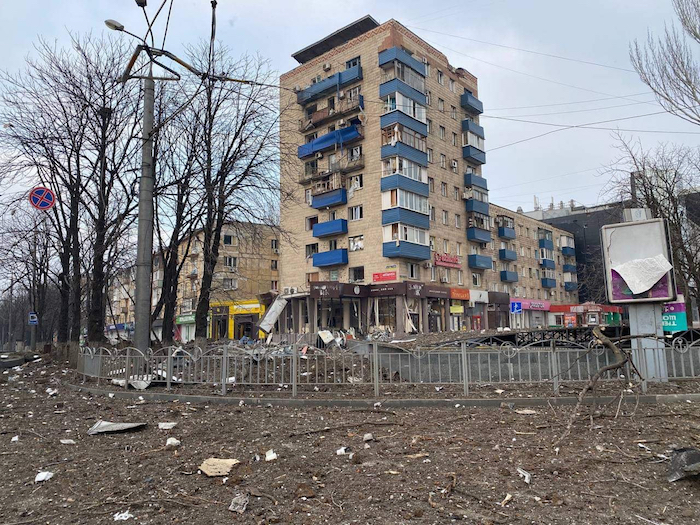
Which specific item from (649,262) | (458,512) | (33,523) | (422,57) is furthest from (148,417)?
(422,57)

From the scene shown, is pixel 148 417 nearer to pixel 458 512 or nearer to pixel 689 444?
pixel 458 512

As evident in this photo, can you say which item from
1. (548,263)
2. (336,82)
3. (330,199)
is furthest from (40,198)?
(548,263)

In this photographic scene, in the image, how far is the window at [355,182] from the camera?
39562 millimetres

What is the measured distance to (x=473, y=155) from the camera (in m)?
46.5

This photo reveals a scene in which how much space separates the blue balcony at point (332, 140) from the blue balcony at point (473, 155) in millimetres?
12246

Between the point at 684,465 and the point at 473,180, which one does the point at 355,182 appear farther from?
the point at 684,465

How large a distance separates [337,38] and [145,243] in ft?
128

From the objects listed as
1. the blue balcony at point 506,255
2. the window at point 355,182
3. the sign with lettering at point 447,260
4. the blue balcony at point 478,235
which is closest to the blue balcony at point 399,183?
the window at point 355,182

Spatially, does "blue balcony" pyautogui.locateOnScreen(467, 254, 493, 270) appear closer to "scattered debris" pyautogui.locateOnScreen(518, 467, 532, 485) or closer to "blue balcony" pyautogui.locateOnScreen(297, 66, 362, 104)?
"blue balcony" pyautogui.locateOnScreen(297, 66, 362, 104)

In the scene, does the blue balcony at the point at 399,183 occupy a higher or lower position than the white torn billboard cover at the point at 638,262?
higher

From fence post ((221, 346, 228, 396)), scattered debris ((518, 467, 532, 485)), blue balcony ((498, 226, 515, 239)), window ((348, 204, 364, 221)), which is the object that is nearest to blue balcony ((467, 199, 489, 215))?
blue balcony ((498, 226, 515, 239))

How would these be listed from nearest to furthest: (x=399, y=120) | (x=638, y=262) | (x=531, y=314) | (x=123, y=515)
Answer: (x=123, y=515) → (x=638, y=262) → (x=399, y=120) → (x=531, y=314)

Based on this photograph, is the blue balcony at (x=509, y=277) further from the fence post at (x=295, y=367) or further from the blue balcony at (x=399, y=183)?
the fence post at (x=295, y=367)

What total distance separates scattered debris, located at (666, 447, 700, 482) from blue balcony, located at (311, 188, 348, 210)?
36055 mm
